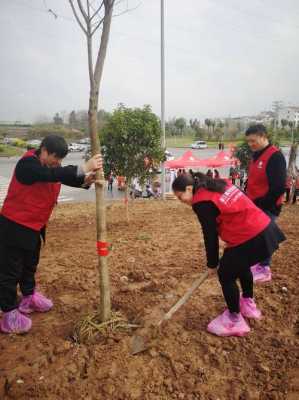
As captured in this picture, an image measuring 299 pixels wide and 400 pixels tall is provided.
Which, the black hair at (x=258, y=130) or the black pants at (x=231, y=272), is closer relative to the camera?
the black pants at (x=231, y=272)

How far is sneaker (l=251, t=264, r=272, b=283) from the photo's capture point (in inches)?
153

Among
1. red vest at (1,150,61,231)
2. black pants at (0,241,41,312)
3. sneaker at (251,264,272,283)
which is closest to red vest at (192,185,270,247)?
red vest at (1,150,61,231)

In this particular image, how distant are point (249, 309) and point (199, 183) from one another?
4.66 ft

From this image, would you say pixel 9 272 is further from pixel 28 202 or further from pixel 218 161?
pixel 218 161

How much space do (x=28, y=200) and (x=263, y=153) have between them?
249cm

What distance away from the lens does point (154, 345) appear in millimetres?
2721

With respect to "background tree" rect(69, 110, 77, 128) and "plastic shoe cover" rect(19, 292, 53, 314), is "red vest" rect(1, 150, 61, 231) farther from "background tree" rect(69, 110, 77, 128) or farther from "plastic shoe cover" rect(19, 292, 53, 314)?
"background tree" rect(69, 110, 77, 128)

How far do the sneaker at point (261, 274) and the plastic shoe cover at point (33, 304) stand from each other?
2.36 m

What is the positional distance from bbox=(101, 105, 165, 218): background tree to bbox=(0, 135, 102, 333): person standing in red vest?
4.49 m

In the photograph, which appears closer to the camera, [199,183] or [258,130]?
[199,183]

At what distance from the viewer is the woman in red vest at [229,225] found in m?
2.52

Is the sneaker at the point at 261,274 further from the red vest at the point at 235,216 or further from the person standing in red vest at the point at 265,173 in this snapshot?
the red vest at the point at 235,216

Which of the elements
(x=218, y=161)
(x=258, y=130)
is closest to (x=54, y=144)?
(x=258, y=130)

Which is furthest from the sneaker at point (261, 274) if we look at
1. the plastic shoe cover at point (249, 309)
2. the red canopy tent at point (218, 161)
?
the red canopy tent at point (218, 161)
